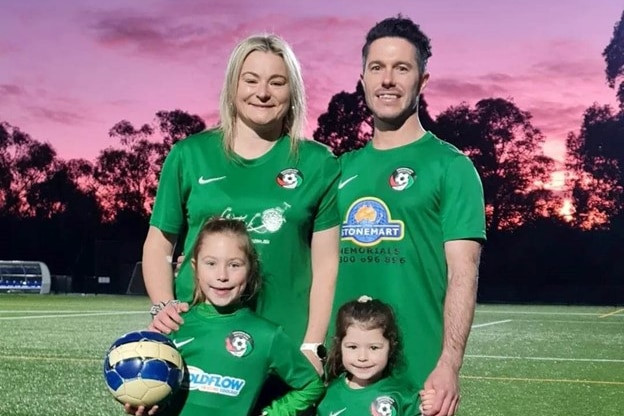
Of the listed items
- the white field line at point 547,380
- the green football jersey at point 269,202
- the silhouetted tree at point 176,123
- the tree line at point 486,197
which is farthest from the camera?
the silhouetted tree at point 176,123

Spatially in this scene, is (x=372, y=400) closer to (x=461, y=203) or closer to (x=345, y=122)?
(x=461, y=203)

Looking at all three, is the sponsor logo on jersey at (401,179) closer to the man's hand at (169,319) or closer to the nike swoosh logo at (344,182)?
the nike swoosh logo at (344,182)

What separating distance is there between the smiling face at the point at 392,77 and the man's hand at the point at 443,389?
3.51 ft

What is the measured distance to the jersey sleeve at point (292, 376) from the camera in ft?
12.5

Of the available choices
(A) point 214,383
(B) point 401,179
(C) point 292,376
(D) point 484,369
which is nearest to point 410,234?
(B) point 401,179

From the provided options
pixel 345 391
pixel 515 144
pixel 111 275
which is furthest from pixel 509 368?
pixel 515 144

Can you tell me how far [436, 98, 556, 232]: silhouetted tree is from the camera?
5006cm

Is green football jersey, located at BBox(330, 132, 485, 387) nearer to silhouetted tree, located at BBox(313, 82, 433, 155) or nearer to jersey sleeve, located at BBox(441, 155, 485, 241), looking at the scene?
jersey sleeve, located at BBox(441, 155, 485, 241)

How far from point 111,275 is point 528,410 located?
124 feet

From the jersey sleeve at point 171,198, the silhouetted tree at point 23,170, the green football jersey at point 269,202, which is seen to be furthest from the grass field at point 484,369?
the silhouetted tree at point 23,170

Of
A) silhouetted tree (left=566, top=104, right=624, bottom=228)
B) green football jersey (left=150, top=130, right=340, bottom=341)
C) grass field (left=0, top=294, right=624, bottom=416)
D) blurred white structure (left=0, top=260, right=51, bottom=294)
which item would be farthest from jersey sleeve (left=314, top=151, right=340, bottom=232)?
silhouetted tree (left=566, top=104, right=624, bottom=228)

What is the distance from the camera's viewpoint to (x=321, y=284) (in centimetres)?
395

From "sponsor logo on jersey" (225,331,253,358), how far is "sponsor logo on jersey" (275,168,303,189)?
634mm

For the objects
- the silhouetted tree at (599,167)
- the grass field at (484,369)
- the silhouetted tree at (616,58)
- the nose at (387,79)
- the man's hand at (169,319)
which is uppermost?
the silhouetted tree at (616,58)
